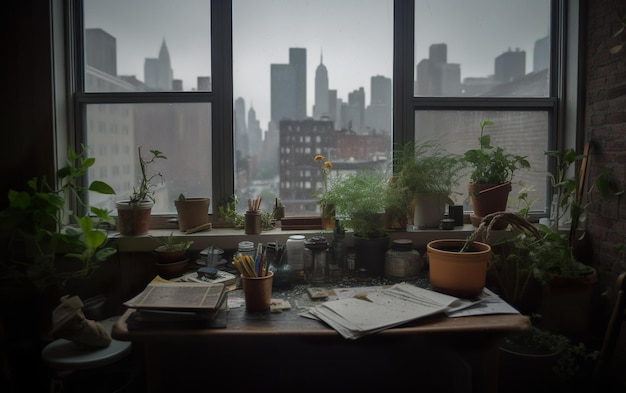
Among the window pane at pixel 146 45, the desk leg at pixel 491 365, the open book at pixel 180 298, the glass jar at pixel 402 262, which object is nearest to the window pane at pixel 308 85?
the window pane at pixel 146 45

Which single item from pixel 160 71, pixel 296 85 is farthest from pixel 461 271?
pixel 160 71

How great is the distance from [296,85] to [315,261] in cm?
112

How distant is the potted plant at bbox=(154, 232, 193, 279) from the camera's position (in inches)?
88.4

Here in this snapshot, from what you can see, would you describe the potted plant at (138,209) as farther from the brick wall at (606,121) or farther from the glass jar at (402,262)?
the brick wall at (606,121)

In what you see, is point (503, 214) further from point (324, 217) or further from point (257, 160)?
point (257, 160)

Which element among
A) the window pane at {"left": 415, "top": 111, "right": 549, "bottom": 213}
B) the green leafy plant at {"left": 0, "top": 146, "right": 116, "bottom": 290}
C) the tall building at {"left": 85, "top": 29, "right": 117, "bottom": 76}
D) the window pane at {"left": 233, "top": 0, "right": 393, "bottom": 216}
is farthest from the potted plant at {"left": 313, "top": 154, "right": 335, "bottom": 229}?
the tall building at {"left": 85, "top": 29, "right": 117, "bottom": 76}

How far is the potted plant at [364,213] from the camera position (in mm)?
2266

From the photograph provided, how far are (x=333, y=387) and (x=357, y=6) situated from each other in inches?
84.6

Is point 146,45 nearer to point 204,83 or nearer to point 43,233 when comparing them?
point 204,83

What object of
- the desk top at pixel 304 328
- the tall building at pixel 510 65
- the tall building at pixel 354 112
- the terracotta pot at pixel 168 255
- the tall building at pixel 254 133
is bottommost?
the desk top at pixel 304 328

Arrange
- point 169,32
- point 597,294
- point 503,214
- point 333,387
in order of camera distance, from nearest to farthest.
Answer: point 503,214, point 333,387, point 597,294, point 169,32

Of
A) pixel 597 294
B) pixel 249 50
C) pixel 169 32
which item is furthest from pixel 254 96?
pixel 597 294

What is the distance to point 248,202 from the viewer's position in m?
2.54

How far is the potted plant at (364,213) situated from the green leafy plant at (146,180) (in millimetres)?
1011
